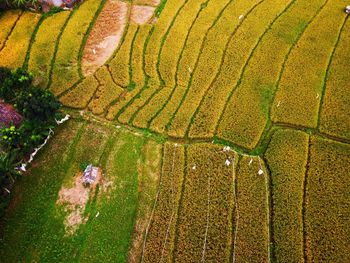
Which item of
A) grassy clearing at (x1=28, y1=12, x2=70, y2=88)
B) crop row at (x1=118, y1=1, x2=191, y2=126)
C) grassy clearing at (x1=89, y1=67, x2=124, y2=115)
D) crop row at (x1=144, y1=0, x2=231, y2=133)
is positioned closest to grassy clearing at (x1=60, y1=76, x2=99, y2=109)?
grassy clearing at (x1=89, y1=67, x2=124, y2=115)

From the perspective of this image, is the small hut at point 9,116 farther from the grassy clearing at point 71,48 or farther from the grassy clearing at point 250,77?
the grassy clearing at point 250,77

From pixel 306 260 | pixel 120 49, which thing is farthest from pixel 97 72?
pixel 306 260

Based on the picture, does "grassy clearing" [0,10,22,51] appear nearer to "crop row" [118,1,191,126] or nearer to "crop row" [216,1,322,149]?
"crop row" [118,1,191,126]

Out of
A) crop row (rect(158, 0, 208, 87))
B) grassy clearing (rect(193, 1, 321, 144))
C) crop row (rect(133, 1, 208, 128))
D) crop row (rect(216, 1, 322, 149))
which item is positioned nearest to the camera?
crop row (rect(216, 1, 322, 149))

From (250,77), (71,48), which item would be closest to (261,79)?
(250,77)

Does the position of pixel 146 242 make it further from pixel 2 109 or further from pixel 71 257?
pixel 2 109

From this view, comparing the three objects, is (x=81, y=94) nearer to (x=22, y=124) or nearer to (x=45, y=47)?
(x=22, y=124)
